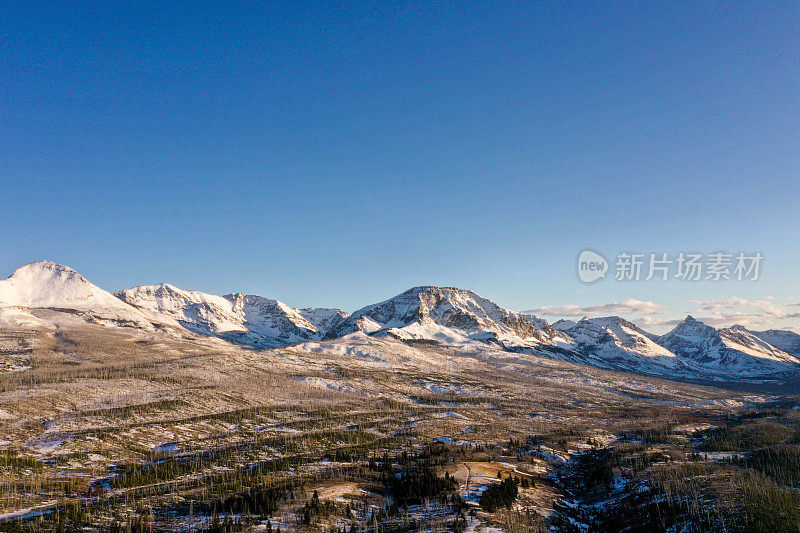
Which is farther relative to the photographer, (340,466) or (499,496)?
(340,466)

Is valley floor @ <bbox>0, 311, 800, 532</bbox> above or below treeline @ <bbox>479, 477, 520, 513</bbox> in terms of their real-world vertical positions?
below

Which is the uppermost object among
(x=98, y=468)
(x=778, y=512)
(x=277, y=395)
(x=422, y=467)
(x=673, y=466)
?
(x=778, y=512)

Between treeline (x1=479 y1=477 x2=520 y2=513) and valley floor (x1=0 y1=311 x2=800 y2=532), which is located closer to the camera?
valley floor (x1=0 y1=311 x2=800 y2=532)

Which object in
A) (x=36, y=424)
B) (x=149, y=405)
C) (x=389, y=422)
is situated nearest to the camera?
(x=36, y=424)

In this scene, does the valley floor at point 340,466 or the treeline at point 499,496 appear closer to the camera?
the valley floor at point 340,466

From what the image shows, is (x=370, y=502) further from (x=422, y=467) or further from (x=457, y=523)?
(x=422, y=467)

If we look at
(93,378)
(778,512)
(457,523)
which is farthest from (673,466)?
(93,378)

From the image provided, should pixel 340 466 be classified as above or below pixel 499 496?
below

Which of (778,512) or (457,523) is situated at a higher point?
(778,512)

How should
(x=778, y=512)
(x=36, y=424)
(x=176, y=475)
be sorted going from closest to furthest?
1. (x=778, y=512)
2. (x=176, y=475)
3. (x=36, y=424)

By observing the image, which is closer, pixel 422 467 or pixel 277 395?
pixel 422 467

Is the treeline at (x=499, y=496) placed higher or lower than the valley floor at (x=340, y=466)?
higher
